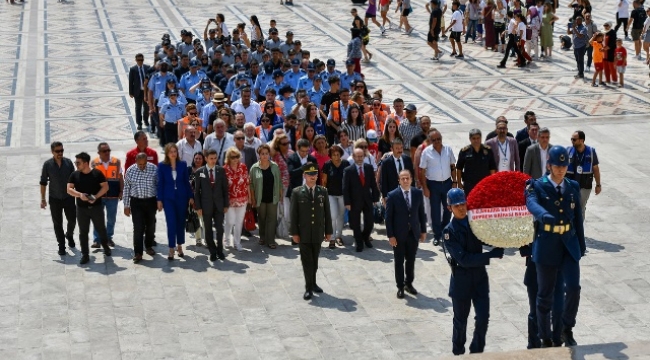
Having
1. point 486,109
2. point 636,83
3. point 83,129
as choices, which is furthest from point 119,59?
point 636,83

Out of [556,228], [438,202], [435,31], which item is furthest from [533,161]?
[435,31]

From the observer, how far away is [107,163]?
15883mm

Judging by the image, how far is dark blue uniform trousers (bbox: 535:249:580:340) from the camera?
10930 mm

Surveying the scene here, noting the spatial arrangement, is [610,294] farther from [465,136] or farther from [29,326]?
[465,136]

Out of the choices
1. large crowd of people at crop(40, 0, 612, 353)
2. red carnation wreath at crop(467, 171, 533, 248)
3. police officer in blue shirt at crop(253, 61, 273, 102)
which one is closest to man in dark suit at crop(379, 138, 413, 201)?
large crowd of people at crop(40, 0, 612, 353)

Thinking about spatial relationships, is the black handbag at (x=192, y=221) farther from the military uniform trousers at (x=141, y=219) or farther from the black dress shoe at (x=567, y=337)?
the black dress shoe at (x=567, y=337)

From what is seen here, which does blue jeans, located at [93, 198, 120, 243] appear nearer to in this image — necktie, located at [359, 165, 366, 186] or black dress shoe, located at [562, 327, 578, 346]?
necktie, located at [359, 165, 366, 186]

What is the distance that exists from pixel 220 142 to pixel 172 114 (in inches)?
145

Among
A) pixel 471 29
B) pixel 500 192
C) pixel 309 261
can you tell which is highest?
pixel 500 192

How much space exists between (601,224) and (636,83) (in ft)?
36.8

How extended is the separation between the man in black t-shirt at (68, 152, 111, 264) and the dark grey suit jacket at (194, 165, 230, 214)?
1188 mm

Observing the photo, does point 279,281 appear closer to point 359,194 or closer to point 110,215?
point 359,194

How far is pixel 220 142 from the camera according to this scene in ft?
56.1

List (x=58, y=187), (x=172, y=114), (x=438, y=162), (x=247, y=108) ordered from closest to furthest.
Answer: (x=58, y=187) → (x=438, y=162) → (x=247, y=108) → (x=172, y=114)
